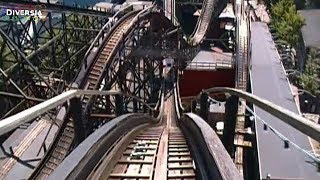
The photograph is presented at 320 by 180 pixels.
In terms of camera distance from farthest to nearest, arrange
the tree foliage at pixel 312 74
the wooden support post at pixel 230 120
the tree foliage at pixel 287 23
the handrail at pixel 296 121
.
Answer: the tree foliage at pixel 287 23, the tree foliage at pixel 312 74, the wooden support post at pixel 230 120, the handrail at pixel 296 121

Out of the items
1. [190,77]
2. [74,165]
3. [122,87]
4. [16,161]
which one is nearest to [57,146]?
[16,161]

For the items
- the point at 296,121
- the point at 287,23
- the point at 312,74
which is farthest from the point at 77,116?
the point at 287,23

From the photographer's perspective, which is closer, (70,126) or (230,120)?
(230,120)

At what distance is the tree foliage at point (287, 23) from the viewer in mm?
24350

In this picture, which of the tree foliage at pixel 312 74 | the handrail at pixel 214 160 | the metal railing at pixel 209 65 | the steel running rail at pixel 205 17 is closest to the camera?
the handrail at pixel 214 160

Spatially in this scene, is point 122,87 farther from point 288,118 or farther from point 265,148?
point 288,118

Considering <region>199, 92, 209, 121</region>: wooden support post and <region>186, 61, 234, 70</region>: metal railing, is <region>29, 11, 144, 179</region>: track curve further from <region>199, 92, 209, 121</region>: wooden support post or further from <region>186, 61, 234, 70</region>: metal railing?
<region>186, 61, 234, 70</region>: metal railing

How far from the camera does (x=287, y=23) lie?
2514cm

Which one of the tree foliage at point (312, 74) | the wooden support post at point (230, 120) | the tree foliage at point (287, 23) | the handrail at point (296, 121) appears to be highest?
the tree foliage at point (287, 23)

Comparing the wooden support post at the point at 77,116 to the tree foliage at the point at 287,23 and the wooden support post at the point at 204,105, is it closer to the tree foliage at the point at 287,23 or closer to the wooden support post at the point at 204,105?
the wooden support post at the point at 204,105

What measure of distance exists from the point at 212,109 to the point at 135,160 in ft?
40.1

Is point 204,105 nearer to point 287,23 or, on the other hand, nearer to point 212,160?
point 212,160

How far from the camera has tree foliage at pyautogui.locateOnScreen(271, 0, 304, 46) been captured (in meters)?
24.4

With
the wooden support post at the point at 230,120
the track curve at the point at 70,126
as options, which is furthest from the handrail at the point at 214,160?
the track curve at the point at 70,126
